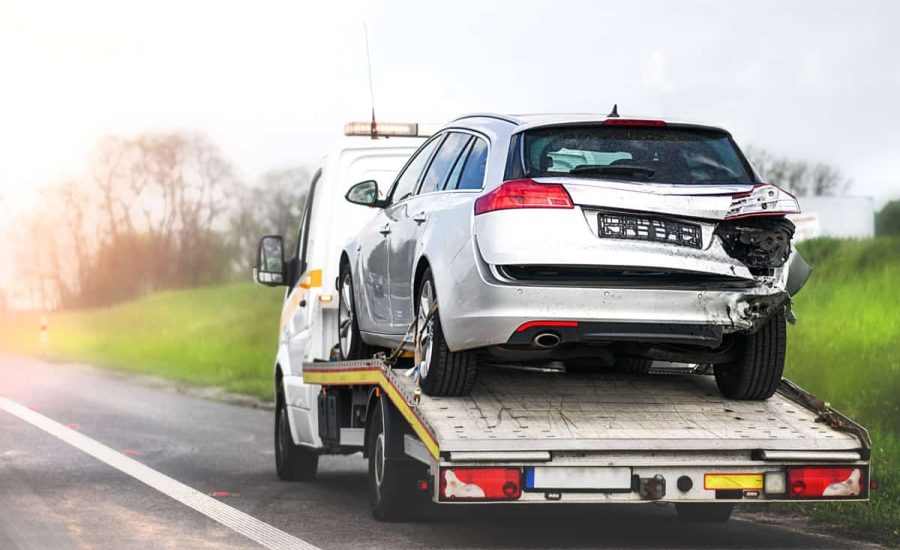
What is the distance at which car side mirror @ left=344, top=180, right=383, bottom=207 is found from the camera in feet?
33.0

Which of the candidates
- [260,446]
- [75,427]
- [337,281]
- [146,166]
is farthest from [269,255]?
[146,166]

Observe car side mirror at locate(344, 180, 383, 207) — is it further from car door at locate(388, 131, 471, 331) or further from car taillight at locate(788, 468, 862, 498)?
car taillight at locate(788, 468, 862, 498)

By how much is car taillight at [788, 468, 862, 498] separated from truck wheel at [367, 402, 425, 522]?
2310 mm

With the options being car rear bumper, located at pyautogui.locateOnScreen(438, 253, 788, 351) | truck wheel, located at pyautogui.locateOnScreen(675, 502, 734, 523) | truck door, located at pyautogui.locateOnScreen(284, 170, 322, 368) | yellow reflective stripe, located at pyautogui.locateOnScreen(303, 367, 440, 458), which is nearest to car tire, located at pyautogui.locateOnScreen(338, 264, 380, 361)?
yellow reflective stripe, located at pyautogui.locateOnScreen(303, 367, 440, 458)

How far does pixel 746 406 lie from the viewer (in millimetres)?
8188

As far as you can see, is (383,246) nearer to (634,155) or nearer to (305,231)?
(634,155)

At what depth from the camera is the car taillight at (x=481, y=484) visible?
23.7ft

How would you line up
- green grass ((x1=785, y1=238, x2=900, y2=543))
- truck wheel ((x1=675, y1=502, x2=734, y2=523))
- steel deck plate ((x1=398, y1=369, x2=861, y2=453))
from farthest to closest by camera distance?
green grass ((x1=785, y1=238, x2=900, y2=543)) → truck wheel ((x1=675, y1=502, x2=734, y2=523)) → steel deck plate ((x1=398, y1=369, x2=861, y2=453))

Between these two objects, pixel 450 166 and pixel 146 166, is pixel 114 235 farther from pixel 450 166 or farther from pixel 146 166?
pixel 450 166

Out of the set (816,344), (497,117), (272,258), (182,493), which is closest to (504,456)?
(497,117)

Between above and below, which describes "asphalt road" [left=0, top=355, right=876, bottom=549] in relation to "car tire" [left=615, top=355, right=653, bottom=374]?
below

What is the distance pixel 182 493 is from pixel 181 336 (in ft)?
125

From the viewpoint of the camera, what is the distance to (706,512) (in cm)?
982

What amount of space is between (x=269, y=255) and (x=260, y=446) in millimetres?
3535
